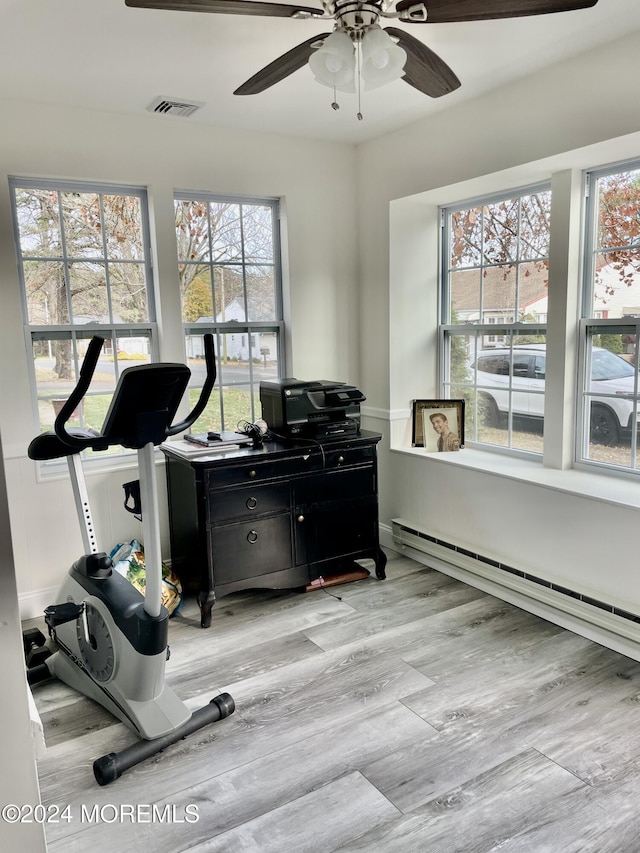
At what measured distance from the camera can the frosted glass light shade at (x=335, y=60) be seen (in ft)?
6.23

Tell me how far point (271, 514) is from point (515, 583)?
1.32 metres

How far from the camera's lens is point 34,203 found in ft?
10.8

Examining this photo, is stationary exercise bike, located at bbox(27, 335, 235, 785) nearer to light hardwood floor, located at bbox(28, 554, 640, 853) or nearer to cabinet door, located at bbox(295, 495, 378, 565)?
light hardwood floor, located at bbox(28, 554, 640, 853)

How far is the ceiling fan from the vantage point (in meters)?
1.75

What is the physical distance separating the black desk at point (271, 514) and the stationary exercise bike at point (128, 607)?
71cm

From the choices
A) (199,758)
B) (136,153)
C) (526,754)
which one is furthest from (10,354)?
(526,754)

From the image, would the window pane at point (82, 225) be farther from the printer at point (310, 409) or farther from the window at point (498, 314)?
the window at point (498, 314)

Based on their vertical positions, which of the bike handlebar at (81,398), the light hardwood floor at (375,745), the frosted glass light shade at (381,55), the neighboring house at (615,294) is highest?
the frosted glass light shade at (381,55)

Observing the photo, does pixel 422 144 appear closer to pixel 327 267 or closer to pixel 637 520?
pixel 327 267

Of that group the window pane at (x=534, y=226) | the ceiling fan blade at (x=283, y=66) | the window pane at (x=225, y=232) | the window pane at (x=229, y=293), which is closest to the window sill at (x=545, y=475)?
the window pane at (x=534, y=226)

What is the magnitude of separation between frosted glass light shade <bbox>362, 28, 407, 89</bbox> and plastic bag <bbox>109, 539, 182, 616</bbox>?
8.28 feet

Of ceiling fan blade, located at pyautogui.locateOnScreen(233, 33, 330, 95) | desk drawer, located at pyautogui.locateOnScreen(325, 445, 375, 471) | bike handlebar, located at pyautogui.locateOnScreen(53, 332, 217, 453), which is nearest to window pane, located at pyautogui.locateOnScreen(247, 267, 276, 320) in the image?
desk drawer, located at pyautogui.locateOnScreen(325, 445, 375, 471)

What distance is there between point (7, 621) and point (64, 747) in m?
2.07

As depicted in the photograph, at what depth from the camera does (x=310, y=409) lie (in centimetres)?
356
